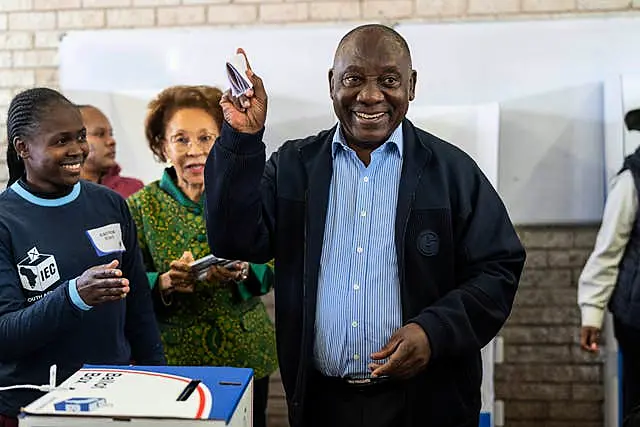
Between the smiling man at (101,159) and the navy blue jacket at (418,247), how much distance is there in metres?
1.41

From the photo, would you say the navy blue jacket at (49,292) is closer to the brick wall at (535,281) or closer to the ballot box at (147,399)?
the ballot box at (147,399)

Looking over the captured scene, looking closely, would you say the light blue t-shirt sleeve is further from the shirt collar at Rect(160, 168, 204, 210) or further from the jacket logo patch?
the shirt collar at Rect(160, 168, 204, 210)

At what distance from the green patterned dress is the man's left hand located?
0.80 metres

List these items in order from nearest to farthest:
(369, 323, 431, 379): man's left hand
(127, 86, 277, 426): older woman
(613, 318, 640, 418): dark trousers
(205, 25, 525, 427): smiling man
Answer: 1. (369, 323, 431, 379): man's left hand
2. (205, 25, 525, 427): smiling man
3. (127, 86, 277, 426): older woman
4. (613, 318, 640, 418): dark trousers

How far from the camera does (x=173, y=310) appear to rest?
203cm

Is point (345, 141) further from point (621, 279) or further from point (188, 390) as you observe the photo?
point (621, 279)

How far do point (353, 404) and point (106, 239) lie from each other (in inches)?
24.1

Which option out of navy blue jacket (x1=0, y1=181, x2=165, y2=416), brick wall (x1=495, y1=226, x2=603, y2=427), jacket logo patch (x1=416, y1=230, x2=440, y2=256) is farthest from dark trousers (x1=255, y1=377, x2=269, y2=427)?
brick wall (x1=495, y1=226, x2=603, y2=427)

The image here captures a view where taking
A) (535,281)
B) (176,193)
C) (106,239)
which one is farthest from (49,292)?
(535,281)

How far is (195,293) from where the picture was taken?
2023 mm

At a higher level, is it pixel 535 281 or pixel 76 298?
pixel 76 298

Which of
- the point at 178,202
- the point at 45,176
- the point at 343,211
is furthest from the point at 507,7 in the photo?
the point at 45,176

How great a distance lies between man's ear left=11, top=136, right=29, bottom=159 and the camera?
1566 mm

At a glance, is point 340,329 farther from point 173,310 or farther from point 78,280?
point 173,310
